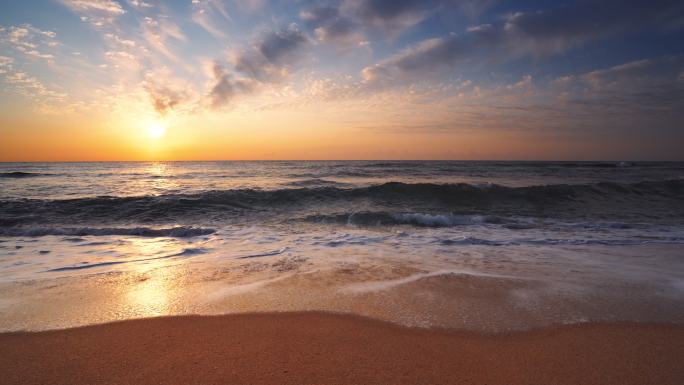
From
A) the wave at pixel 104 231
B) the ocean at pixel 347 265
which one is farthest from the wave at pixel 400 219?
the wave at pixel 104 231

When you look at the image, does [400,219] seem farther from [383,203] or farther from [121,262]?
[121,262]

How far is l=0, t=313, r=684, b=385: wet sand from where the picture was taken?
2.15 meters

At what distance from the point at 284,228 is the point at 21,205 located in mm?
10256

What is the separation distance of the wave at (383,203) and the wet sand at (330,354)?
287 inches

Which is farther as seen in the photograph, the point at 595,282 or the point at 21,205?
the point at 21,205

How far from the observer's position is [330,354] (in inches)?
95.1

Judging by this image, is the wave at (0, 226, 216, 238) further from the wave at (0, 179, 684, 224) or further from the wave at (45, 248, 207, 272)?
the wave at (45, 248, 207, 272)

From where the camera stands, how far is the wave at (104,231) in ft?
25.6

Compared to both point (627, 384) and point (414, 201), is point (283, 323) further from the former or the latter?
point (414, 201)

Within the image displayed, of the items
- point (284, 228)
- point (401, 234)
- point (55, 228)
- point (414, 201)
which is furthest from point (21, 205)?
point (414, 201)

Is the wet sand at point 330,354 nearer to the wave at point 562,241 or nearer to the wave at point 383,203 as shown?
the wave at point 562,241

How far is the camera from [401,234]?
7625 mm

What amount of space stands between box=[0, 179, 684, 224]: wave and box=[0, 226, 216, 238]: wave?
5.06 feet

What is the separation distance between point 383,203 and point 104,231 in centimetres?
935
